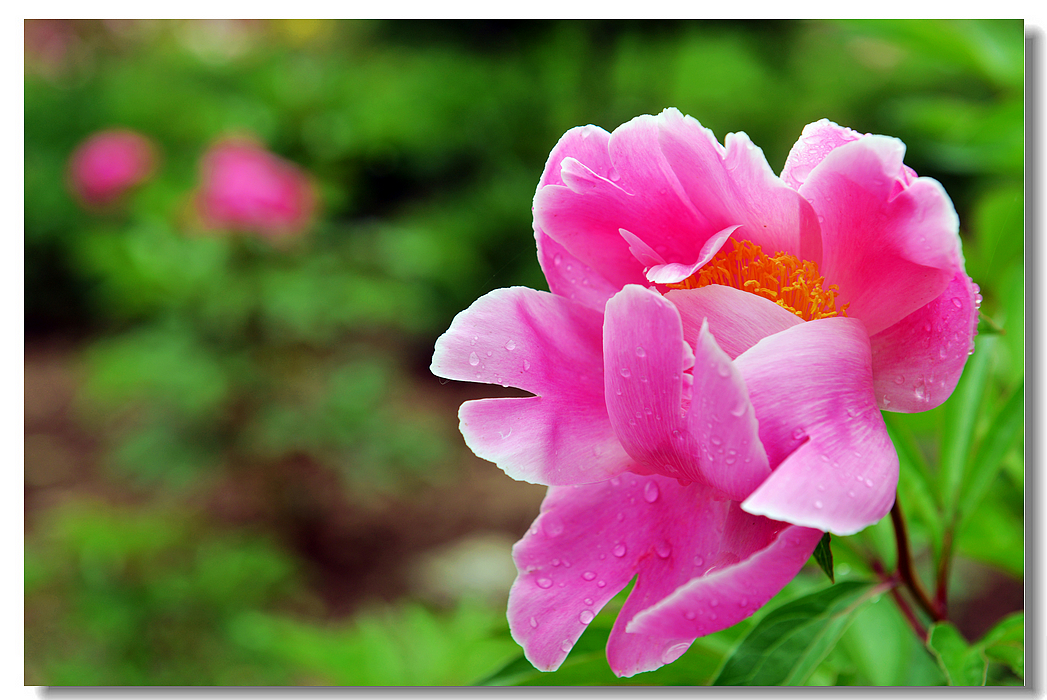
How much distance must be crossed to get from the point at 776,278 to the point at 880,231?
0.04 metres

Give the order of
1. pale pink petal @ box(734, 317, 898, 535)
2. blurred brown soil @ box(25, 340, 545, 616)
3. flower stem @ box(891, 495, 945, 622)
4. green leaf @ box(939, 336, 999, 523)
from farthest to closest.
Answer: blurred brown soil @ box(25, 340, 545, 616), green leaf @ box(939, 336, 999, 523), flower stem @ box(891, 495, 945, 622), pale pink petal @ box(734, 317, 898, 535)

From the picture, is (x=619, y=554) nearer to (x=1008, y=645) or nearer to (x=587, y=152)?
(x=587, y=152)

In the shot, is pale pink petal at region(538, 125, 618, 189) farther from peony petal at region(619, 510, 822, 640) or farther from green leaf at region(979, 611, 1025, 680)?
green leaf at region(979, 611, 1025, 680)

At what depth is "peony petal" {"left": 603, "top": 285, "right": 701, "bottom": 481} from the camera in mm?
312

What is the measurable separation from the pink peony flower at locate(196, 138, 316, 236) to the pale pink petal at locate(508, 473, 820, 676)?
1.46m

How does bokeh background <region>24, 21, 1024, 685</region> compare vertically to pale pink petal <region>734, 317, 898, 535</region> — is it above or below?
below

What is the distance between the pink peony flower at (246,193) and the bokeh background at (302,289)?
0.01 m

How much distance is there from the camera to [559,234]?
38 cm

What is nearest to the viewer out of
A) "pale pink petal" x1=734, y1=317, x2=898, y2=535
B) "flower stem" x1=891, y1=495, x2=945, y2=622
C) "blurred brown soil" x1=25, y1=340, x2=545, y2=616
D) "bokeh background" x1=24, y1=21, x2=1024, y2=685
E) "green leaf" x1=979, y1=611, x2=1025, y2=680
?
"pale pink petal" x1=734, y1=317, x2=898, y2=535

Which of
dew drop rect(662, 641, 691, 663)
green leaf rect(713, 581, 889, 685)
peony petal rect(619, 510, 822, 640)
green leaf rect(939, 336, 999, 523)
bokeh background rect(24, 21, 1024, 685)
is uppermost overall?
peony petal rect(619, 510, 822, 640)

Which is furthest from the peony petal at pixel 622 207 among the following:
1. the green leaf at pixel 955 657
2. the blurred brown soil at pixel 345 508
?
the blurred brown soil at pixel 345 508

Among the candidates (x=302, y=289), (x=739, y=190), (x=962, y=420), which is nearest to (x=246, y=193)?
(x=302, y=289)

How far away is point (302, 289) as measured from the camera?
5.98ft

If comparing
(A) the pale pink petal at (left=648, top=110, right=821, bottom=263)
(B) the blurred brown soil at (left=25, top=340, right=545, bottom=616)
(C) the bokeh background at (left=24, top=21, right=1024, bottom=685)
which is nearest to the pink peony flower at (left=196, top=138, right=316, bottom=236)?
(C) the bokeh background at (left=24, top=21, right=1024, bottom=685)
